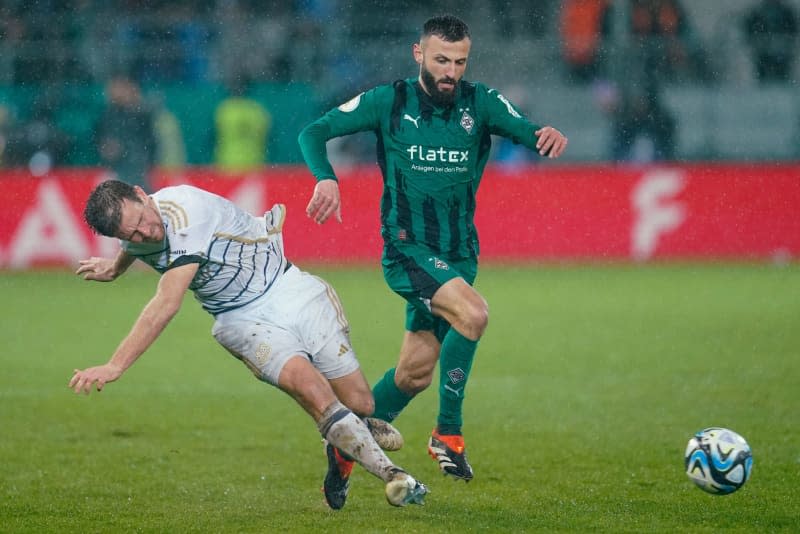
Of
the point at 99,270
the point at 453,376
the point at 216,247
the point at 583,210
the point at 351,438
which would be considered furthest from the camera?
the point at 583,210

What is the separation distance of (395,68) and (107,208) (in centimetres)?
1427

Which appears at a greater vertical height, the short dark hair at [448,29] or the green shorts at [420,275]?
the short dark hair at [448,29]

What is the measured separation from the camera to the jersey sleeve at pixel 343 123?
723 centimetres

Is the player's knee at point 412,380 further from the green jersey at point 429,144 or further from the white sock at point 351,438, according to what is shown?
the white sock at point 351,438

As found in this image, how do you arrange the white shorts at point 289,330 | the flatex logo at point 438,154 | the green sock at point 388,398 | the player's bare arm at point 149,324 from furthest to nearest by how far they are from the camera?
1. the green sock at point 388,398
2. the flatex logo at point 438,154
3. the white shorts at point 289,330
4. the player's bare arm at point 149,324

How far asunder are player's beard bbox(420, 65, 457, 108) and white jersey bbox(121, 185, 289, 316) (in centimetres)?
114

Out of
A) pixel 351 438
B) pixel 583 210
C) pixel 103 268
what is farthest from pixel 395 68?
pixel 351 438

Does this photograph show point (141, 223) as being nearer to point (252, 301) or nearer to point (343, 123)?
point (252, 301)

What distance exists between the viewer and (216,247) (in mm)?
6438

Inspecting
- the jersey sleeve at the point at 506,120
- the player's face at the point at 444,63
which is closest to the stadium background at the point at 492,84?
the jersey sleeve at the point at 506,120

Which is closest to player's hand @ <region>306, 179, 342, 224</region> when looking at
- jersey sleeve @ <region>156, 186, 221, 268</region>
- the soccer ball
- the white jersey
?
the white jersey

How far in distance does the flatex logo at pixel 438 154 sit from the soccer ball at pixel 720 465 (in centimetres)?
211

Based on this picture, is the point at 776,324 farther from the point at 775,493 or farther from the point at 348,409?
the point at 348,409

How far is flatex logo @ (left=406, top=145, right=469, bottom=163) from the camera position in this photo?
7273 mm
